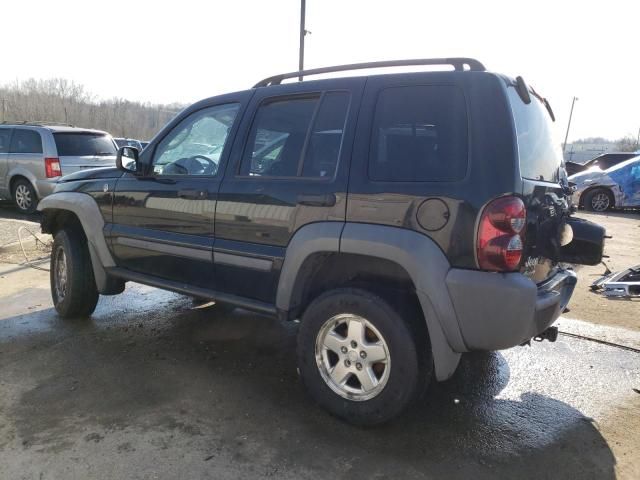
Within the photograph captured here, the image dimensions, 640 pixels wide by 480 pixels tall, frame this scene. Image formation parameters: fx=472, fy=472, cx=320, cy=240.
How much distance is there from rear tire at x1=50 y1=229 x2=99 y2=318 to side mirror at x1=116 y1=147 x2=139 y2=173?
0.96 meters

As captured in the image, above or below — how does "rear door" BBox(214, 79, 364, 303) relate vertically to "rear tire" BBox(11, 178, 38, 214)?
above

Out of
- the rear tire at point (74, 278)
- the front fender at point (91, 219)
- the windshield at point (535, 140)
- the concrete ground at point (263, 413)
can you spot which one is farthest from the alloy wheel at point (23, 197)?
the windshield at point (535, 140)

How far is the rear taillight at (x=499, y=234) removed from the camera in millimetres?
2234

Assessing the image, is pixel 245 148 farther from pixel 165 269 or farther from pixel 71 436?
pixel 71 436

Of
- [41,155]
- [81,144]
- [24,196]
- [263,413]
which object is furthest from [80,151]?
[263,413]

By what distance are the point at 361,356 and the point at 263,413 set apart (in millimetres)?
701

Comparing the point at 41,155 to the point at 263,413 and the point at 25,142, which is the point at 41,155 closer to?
the point at 25,142

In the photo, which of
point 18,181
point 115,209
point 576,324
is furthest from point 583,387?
point 18,181

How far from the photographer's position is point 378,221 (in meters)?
2.51

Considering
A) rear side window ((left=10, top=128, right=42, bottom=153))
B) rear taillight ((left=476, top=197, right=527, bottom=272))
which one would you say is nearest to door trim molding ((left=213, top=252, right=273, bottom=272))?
rear taillight ((left=476, top=197, right=527, bottom=272))

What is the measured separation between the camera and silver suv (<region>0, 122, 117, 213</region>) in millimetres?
9094

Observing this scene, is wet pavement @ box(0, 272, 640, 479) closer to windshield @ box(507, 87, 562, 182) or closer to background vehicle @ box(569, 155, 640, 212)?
windshield @ box(507, 87, 562, 182)

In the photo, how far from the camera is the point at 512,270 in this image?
90.1 inches

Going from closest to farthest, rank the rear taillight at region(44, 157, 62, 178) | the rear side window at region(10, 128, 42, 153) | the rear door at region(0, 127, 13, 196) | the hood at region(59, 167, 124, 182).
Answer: the hood at region(59, 167, 124, 182), the rear taillight at region(44, 157, 62, 178), the rear side window at region(10, 128, 42, 153), the rear door at region(0, 127, 13, 196)
